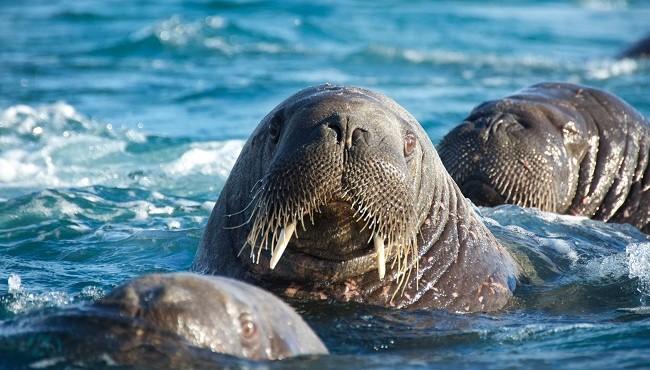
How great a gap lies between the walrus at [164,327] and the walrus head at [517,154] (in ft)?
14.9

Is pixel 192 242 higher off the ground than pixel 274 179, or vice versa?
pixel 274 179

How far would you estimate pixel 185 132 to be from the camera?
14.4m

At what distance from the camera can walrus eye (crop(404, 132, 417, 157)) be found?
671cm

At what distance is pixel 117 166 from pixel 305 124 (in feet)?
20.8

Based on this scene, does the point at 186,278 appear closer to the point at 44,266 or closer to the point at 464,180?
the point at 44,266

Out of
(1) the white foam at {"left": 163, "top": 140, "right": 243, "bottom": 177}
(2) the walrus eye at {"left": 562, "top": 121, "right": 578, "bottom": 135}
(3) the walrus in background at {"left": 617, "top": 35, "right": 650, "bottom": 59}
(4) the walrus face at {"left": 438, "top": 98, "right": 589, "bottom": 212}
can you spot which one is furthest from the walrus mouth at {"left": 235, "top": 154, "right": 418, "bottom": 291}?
(3) the walrus in background at {"left": 617, "top": 35, "right": 650, "bottom": 59}

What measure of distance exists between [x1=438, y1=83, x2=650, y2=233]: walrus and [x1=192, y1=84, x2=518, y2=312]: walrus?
205 centimetres

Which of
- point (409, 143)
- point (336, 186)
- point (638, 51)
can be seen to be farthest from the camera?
point (638, 51)

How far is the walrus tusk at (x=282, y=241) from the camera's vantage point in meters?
6.23

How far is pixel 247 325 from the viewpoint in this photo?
5043mm

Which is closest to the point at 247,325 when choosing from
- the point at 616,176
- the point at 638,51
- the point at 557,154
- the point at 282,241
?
the point at 282,241

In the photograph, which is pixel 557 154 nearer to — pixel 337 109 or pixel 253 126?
pixel 337 109

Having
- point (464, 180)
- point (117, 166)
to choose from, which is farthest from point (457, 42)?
point (464, 180)

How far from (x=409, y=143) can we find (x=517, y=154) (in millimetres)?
2884
